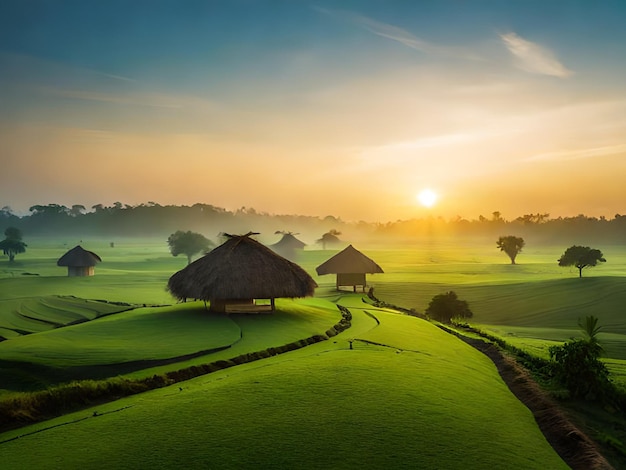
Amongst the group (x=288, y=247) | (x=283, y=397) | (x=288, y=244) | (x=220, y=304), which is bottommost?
(x=283, y=397)

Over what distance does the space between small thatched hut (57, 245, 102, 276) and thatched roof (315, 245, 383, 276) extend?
26.0m

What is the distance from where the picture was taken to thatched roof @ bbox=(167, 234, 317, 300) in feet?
67.9

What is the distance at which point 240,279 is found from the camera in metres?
21.0

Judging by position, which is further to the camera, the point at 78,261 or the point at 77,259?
the point at 77,259

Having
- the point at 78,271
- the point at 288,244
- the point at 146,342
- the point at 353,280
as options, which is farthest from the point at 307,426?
the point at 288,244

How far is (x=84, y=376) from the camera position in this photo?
11867 millimetres

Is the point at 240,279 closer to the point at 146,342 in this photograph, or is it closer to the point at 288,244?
the point at 146,342

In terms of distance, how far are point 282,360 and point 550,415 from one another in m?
6.45

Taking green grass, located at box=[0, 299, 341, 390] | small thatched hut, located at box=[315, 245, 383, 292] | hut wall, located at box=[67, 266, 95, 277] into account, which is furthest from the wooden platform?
hut wall, located at box=[67, 266, 95, 277]

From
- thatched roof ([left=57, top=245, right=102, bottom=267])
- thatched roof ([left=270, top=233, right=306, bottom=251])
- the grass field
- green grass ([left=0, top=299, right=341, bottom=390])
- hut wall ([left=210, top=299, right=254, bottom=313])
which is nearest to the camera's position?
the grass field

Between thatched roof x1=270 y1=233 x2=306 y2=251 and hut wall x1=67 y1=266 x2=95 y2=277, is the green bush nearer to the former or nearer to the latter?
hut wall x1=67 y1=266 x2=95 y2=277

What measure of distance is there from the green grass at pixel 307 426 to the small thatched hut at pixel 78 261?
43863 millimetres

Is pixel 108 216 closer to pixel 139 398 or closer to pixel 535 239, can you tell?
pixel 535 239

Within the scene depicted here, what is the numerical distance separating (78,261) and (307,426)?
4878 centimetres
